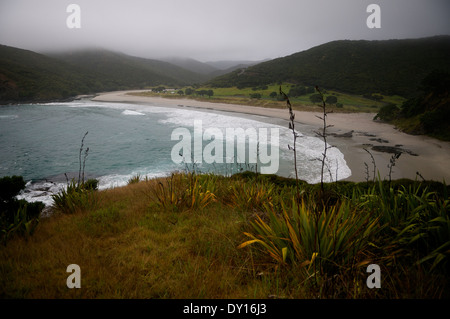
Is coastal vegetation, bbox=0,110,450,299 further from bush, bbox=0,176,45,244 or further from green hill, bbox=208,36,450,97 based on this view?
green hill, bbox=208,36,450,97

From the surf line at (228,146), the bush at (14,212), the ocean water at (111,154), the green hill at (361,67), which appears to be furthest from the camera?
the green hill at (361,67)

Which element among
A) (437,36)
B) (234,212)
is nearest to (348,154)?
(234,212)

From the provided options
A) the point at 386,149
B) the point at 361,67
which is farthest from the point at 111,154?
the point at 361,67

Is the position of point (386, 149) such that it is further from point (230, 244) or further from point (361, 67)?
point (361, 67)

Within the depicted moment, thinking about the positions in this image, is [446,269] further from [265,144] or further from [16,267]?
[265,144]

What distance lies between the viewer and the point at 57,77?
84.1 meters

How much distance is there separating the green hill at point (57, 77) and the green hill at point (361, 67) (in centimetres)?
5696

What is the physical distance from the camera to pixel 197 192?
498 cm

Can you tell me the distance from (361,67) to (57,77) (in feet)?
375

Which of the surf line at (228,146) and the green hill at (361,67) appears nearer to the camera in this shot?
the surf line at (228,146)

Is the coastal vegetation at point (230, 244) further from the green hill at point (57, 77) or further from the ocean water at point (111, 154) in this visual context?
the green hill at point (57, 77)

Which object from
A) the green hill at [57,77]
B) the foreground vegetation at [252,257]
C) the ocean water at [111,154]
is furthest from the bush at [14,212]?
the green hill at [57,77]

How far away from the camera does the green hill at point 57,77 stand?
6219cm
